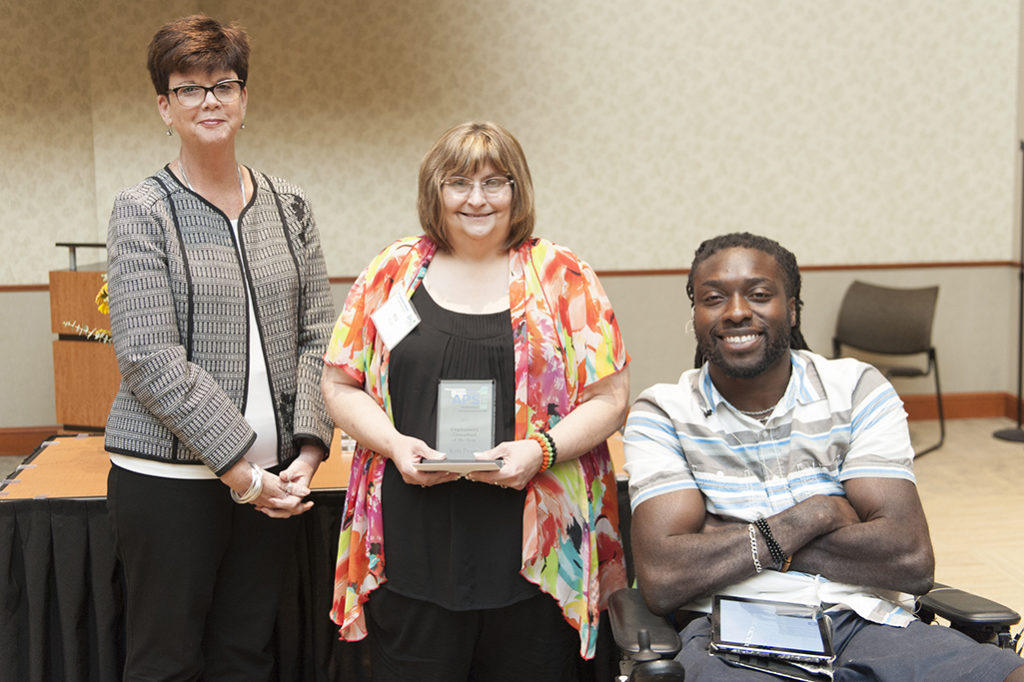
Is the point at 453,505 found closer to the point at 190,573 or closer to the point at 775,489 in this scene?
the point at 190,573

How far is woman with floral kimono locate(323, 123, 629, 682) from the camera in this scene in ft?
A: 6.25

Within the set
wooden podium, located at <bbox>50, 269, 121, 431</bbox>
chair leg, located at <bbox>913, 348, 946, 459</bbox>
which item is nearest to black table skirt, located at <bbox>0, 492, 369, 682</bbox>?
wooden podium, located at <bbox>50, 269, 121, 431</bbox>

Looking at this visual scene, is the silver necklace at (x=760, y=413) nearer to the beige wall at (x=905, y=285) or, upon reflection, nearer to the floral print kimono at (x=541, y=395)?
the floral print kimono at (x=541, y=395)

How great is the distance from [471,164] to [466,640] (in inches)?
38.6

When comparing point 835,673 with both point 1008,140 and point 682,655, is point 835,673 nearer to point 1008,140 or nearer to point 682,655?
point 682,655

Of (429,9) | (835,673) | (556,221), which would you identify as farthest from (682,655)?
(429,9)

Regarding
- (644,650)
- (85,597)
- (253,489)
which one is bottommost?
(85,597)

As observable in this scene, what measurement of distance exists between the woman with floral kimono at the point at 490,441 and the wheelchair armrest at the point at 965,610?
70 cm

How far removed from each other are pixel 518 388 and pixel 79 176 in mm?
4674

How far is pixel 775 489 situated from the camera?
2004 mm

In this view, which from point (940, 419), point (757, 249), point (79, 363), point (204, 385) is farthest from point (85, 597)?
point (940, 419)

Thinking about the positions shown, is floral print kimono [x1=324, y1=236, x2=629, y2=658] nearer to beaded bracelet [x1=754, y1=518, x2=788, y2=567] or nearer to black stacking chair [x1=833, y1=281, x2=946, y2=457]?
beaded bracelet [x1=754, y1=518, x2=788, y2=567]

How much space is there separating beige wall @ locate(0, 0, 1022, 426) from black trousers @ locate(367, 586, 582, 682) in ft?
13.5

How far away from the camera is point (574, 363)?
197 cm
